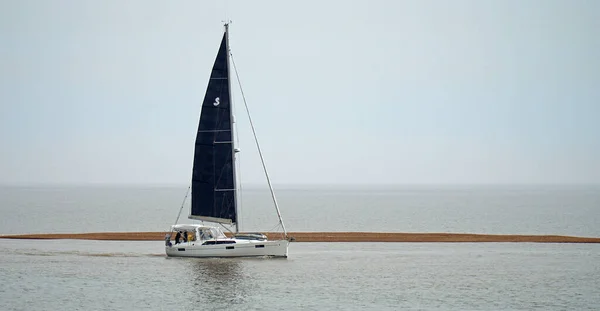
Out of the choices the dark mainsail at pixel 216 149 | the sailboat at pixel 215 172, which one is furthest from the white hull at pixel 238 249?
the dark mainsail at pixel 216 149

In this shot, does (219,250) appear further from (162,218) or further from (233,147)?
(162,218)

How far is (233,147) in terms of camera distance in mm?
62094

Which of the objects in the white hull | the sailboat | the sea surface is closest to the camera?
the sea surface

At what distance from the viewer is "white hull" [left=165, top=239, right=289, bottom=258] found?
60.1 metres

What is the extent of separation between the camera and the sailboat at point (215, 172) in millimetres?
61594

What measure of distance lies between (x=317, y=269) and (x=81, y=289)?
51.7 ft

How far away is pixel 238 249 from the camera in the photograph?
198 ft

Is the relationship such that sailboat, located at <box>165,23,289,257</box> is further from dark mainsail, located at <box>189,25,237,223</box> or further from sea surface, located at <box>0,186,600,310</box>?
sea surface, located at <box>0,186,600,310</box>

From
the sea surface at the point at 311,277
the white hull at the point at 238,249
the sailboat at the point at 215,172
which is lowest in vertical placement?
the sea surface at the point at 311,277

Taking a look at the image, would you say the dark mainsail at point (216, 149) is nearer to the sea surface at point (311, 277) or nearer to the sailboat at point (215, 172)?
the sailboat at point (215, 172)

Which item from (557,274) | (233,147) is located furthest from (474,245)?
(233,147)

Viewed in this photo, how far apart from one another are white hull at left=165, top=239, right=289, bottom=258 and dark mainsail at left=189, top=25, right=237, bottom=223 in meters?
2.42

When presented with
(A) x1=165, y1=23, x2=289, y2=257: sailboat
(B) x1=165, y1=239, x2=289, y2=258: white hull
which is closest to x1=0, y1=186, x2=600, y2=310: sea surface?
(B) x1=165, y1=239, x2=289, y2=258: white hull

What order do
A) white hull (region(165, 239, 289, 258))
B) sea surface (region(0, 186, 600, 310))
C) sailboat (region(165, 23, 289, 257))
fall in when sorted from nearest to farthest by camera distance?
1. sea surface (region(0, 186, 600, 310))
2. white hull (region(165, 239, 289, 258))
3. sailboat (region(165, 23, 289, 257))
